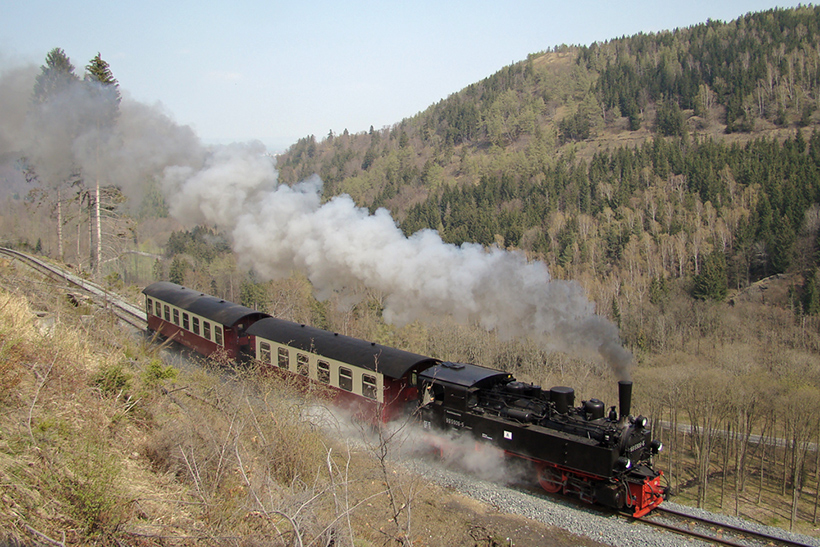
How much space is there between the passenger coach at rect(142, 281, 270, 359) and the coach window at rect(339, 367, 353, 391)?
5.97m

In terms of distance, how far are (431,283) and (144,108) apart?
2260 cm

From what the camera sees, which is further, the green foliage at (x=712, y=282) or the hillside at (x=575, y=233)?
the green foliage at (x=712, y=282)

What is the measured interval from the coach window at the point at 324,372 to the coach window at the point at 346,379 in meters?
0.68

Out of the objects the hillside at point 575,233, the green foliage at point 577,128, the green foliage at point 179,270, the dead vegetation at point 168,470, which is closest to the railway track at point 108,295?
the hillside at point 575,233

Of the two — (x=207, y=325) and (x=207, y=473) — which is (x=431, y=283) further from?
(x=207, y=473)

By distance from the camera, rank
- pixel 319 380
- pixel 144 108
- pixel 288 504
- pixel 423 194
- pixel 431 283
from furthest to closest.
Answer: pixel 423 194 → pixel 144 108 → pixel 431 283 → pixel 319 380 → pixel 288 504

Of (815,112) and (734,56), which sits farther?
(734,56)

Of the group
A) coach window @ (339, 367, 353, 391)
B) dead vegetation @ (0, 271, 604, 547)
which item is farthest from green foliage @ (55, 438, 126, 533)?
coach window @ (339, 367, 353, 391)

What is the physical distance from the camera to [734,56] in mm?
164375

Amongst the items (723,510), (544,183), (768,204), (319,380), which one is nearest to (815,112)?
(768,204)

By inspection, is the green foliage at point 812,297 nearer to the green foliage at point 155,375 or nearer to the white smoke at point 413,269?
the white smoke at point 413,269

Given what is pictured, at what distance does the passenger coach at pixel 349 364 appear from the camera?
17188 millimetres

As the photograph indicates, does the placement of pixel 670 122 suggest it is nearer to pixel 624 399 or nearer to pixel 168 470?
pixel 624 399

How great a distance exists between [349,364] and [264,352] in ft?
17.6
